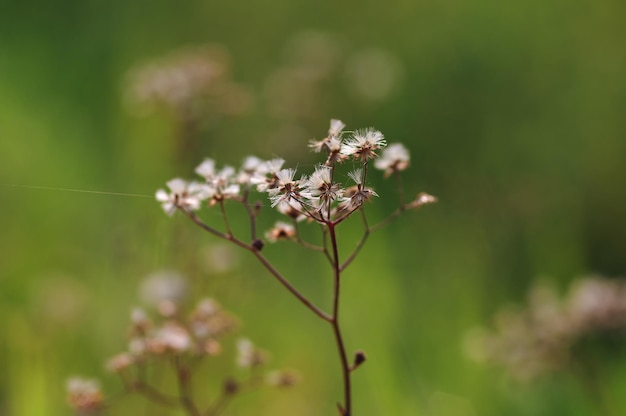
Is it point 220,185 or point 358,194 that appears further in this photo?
point 220,185

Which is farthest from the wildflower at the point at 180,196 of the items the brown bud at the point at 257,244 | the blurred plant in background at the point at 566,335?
the blurred plant in background at the point at 566,335

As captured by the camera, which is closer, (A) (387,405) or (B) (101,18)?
(A) (387,405)

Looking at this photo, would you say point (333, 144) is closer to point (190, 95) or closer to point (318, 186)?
point (318, 186)

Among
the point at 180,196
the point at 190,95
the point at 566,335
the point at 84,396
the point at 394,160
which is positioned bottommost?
the point at 84,396

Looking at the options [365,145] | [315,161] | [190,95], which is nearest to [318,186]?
[365,145]

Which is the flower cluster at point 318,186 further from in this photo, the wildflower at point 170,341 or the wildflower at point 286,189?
the wildflower at point 170,341

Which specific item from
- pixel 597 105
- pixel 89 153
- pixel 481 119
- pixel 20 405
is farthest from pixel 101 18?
pixel 20 405

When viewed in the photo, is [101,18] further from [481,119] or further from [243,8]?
[481,119]
